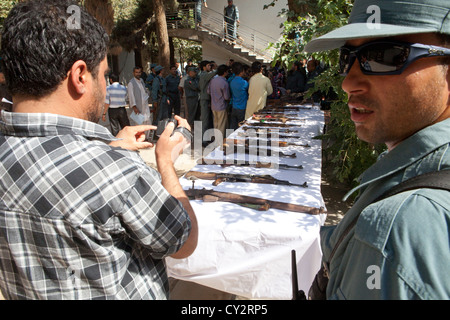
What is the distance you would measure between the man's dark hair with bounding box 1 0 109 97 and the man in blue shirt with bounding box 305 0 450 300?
32.2 inches

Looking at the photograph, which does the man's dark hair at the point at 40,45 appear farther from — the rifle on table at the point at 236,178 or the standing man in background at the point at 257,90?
the standing man in background at the point at 257,90

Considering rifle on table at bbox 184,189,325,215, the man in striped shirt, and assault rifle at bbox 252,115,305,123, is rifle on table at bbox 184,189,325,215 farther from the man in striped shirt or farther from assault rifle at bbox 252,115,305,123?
the man in striped shirt

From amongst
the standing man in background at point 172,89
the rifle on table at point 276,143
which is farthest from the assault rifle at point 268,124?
the standing man in background at point 172,89

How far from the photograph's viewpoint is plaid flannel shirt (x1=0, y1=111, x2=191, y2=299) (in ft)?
3.12

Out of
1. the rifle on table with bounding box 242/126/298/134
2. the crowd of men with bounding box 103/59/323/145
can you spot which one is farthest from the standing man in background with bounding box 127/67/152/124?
the rifle on table with bounding box 242/126/298/134

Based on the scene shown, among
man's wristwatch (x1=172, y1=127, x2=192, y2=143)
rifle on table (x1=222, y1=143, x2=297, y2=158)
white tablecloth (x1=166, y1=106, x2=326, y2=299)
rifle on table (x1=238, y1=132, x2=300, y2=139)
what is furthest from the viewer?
rifle on table (x1=238, y1=132, x2=300, y2=139)

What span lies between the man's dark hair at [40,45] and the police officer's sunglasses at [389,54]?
35.1 inches

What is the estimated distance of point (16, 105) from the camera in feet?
3.34

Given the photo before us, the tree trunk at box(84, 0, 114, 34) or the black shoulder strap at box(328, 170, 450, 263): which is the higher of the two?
the tree trunk at box(84, 0, 114, 34)

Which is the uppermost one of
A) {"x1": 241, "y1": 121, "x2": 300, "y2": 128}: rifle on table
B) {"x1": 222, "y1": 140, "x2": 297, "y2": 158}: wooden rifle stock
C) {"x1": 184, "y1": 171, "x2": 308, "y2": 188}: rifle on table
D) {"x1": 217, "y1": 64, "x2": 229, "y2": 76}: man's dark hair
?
{"x1": 217, "y1": 64, "x2": 229, "y2": 76}: man's dark hair

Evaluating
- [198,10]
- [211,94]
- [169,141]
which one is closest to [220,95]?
[211,94]

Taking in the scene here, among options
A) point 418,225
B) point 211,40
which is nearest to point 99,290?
point 418,225

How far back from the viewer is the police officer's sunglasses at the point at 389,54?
0.77 m

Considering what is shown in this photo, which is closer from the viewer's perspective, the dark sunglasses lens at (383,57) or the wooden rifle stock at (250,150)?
the dark sunglasses lens at (383,57)
